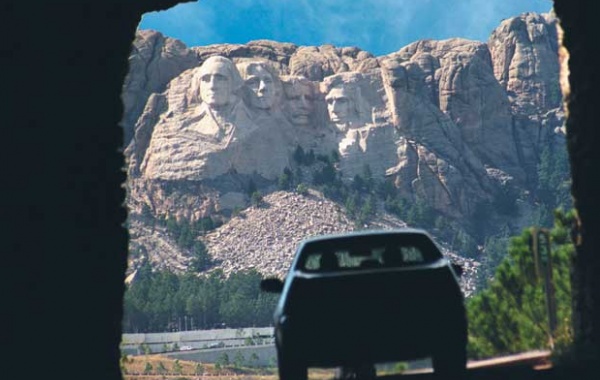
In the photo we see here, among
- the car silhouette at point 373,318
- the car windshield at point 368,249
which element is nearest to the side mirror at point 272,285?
the car windshield at point 368,249

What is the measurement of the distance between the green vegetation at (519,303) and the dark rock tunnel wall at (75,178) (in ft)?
20.1

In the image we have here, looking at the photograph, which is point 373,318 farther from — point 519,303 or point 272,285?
point 519,303

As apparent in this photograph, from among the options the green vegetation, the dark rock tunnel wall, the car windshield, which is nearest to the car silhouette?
the car windshield

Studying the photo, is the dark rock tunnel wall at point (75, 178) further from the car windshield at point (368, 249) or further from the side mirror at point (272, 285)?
the car windshield at point (368, 249)

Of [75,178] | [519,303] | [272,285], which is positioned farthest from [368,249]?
[519,303]

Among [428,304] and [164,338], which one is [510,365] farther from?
[164,338]

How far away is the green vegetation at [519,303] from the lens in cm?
1986

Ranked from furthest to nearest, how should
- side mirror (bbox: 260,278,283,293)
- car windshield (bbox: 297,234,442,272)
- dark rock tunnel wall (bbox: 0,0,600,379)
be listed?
side mirror (bbox: 260,278,283,293), car windshield (bbox: 297,234,442,272), dark rock tunnel wall (bbox: 0,0,600,379)

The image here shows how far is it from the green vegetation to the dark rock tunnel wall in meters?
6.11

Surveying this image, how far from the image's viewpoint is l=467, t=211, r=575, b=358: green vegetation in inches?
782

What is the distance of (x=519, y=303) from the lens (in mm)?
22359

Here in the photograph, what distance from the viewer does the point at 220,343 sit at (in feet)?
609

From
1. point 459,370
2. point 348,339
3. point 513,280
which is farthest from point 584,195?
point 513,280

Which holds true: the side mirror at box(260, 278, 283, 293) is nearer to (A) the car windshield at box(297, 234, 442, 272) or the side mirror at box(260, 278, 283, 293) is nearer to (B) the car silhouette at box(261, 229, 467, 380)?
(A) the car windshield at box(297, 234, 442, 272)
